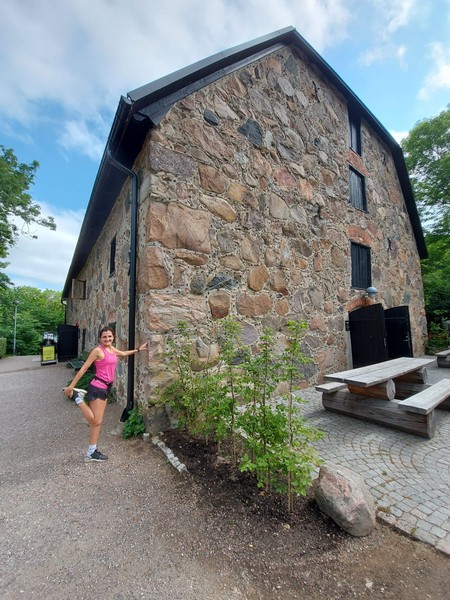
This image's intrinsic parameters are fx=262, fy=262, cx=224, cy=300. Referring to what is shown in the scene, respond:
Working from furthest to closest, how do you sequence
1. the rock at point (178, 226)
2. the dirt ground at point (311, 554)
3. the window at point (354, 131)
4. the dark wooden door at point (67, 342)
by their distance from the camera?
the dark wooden door at point (67, 342) → the window at point (354, 131) → the rock at point (178, 226) → the dirt ground at point (311, 554)

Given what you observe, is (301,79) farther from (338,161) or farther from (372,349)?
(372,349)

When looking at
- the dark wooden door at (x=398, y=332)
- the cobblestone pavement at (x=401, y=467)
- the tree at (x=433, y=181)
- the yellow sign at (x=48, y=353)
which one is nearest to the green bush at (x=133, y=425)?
the cobblestone pavement at (x=401, y=467)

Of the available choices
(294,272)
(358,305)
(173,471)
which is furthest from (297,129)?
(173,471)

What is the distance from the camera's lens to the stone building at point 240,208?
10.5ft

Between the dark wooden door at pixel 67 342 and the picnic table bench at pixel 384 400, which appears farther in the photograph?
the dark wooden door at pixel 67 342

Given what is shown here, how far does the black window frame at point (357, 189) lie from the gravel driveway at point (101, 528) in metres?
A: 6.76

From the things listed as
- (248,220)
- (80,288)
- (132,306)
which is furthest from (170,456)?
(80,288)

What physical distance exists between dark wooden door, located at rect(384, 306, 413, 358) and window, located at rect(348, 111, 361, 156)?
4.37m

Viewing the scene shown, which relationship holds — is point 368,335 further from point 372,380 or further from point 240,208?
point 240,208

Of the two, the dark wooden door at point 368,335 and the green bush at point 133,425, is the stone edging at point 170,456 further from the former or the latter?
the dark wooden door at point 368,335

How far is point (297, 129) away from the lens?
512cm

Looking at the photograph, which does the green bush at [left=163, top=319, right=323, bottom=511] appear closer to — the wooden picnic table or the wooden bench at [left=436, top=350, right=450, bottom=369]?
the wooden picnic table

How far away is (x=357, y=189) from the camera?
6785 millimetres

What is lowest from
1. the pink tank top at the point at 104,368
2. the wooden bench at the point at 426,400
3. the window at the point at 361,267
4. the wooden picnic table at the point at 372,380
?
the wooden bench at the point at 426,400
